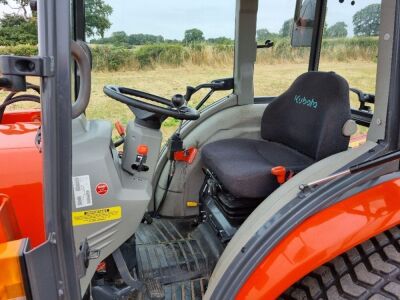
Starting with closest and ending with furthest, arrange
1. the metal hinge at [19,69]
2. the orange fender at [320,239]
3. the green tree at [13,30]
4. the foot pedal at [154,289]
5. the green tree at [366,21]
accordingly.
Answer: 1. the metal hinge at [19,69]
2. the orange fender at [320,239]
3. the green tree at [13,30]
4. the foot pedal at [154,289]
5. the green tree at [366,21]

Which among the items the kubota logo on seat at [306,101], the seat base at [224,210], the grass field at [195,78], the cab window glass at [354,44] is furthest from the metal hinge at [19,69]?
the kubota logo on seat at [306,101]

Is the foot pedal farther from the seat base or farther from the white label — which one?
the white label

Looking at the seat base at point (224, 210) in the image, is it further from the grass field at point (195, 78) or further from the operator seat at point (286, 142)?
the grass field at point (195, 78)

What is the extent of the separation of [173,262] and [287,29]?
1.49 meters

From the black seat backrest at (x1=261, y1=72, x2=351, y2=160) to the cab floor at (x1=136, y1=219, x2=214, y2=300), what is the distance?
2.24 ft

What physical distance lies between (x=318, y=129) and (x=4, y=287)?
1435mm

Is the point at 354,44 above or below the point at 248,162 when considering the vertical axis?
above

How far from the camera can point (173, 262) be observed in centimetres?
188

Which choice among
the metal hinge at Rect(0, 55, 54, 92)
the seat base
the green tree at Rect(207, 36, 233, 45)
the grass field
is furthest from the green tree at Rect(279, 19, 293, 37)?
the metal hinge at Rect(0, 55, 54, 92)

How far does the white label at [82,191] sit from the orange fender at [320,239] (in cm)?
55

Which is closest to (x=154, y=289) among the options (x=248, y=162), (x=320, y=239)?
(x=248, y=162)

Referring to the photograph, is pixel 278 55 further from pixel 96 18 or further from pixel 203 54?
pixel 96 18

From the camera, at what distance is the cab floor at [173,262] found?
1759 millimetres

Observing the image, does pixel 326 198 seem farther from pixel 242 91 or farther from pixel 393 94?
pixel 242 91
